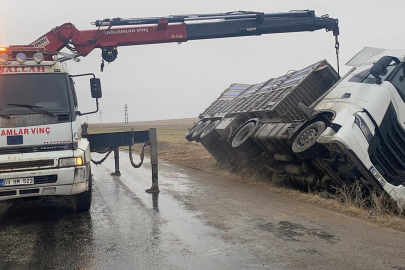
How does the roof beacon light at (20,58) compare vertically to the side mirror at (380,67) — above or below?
above

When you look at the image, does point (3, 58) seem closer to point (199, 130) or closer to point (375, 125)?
point (375, 125)

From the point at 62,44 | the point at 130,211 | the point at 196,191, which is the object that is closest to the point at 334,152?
the point at 196,191

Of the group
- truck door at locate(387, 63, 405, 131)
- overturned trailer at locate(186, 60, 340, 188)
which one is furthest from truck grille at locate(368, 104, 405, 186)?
overturned trailer at locate(186, 60, 340, 188)

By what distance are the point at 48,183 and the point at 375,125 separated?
566 cm

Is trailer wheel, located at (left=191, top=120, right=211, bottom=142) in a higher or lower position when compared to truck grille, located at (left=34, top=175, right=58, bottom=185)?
lower

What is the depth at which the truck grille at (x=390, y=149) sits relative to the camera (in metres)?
6.91


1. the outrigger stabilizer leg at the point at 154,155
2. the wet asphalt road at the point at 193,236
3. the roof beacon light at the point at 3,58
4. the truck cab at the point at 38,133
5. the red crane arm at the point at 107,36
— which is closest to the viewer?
the wet asphalt road at the point at 193,236

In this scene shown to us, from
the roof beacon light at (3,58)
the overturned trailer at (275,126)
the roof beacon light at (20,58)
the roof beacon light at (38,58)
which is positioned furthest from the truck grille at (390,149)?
the roof beacon light at (3,58)

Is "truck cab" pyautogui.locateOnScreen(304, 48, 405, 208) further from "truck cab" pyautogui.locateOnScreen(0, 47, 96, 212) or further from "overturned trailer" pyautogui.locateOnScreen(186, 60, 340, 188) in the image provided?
"truck cab" pyautogui.locateOnScreen(0, 47, 96, 212)

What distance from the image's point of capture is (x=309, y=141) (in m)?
7.91

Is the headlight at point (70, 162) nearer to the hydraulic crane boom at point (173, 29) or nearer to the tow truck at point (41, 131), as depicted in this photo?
the tow truck at point (41, 131)

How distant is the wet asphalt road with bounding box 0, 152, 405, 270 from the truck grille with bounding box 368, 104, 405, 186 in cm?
127

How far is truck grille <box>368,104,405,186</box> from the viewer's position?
691 cm

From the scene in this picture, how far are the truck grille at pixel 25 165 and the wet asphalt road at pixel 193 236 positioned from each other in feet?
3.15
